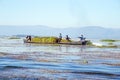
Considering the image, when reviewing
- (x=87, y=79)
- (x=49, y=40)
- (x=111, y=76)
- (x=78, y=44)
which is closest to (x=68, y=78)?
(x=87, y=79)

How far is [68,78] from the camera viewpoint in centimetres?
2239

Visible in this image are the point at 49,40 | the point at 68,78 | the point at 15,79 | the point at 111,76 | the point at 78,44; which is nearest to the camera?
the point at 15,79

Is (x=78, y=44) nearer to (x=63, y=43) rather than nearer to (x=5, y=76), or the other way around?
(x=63, y=43)

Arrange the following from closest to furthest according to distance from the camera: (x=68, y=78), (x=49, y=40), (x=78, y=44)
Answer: (x=68, y=78) < (x=78, y=44) < (x=49, y=40)

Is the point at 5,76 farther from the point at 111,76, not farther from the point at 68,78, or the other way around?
the point at 111,76

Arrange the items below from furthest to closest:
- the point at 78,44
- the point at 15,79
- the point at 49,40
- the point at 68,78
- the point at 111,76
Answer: the point at 49,40, the point at 78,44, the point at 111,76, the point at 68,78, the point at 15,79

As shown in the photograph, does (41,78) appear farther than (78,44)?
No

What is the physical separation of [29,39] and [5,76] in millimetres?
67616

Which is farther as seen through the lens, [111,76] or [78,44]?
Result: [78,44]

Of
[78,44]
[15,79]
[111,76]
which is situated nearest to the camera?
[15,79]

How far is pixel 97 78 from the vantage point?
74.8 feet

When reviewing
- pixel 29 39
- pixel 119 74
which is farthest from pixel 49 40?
pixel 119 74

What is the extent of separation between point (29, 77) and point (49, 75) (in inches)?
70.1

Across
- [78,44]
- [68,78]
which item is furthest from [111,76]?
[78,44]
